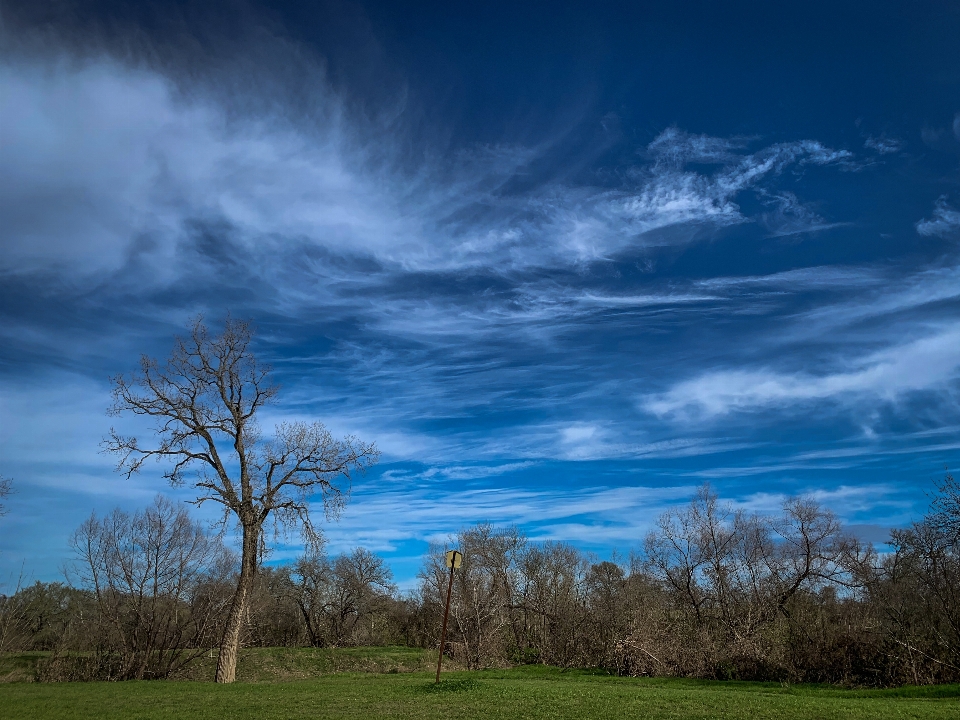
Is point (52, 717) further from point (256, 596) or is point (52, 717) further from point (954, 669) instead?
point (256, 596)

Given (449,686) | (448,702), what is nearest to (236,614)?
(449,686)

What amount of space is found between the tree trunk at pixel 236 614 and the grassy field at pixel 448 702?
4.97 feet

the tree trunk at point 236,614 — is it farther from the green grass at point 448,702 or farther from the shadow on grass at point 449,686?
the shadow on grass at point 449,686

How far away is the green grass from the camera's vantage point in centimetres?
1202

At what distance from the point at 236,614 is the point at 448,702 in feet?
39.2

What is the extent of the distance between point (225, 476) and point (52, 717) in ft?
37.0

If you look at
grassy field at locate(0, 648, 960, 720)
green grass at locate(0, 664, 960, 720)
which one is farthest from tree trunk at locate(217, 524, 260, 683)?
green grass at locate(0, 664, 960, 720)

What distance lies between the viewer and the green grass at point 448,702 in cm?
1202

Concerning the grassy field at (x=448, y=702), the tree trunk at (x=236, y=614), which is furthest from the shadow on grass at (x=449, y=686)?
the tree trunk at (x=236, y=614)

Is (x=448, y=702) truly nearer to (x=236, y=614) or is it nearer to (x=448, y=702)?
(x=448, y=702)

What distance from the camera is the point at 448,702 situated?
1451cm

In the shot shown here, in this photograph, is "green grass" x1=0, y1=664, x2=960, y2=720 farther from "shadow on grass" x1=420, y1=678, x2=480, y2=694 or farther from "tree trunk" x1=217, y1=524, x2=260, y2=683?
"tree trunk" x1=217, y1=524, x2=260, y2=683

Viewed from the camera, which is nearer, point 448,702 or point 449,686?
point 448,702

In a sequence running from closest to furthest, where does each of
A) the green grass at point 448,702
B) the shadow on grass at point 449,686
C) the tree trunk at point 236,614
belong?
the green grass at point 448,702 → the shadow on grass at point 449,686 → the tree trunk at point 236,614
